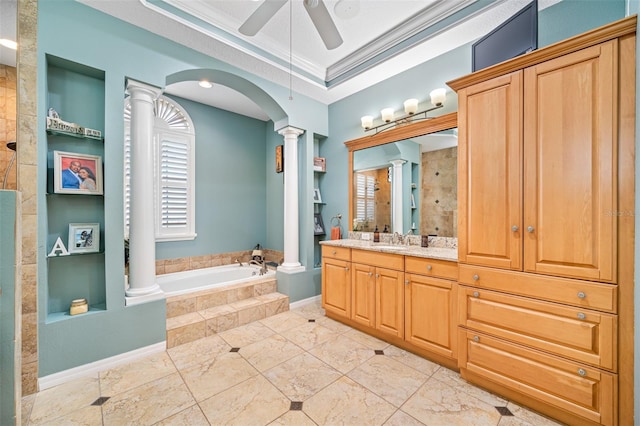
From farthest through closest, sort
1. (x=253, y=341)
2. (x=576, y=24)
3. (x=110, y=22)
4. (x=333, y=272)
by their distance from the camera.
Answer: (x=333, y=272) < (x=253, y=341) < (x=110, y=22) < (x=576, y=24)

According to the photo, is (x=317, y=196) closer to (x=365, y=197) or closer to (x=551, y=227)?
(x=365, y=197)

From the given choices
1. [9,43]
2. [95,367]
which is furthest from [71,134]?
[95,367]

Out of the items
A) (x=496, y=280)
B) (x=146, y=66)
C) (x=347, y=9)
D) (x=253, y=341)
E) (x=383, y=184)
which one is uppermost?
(x=347, y=9)

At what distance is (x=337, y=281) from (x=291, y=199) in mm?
1305

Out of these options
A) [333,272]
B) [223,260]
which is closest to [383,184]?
[333,272]

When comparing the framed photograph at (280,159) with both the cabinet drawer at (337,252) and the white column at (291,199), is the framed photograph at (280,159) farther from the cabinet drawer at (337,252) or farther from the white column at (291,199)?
the cabinet drawer at (337,252)

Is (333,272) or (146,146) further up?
(146,146)

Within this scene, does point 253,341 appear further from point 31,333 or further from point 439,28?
point 439,28

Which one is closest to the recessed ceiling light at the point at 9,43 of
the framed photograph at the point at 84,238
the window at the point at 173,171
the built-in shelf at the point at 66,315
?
the framed photograph at the point at 84,238

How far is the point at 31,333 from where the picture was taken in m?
1.86

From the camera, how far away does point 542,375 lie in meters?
1.61

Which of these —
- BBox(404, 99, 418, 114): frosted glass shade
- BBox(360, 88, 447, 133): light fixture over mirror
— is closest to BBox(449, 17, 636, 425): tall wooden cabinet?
BBox(360, 88, 447, 133): light fixture over mirror

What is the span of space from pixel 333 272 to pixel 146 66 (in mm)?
2807

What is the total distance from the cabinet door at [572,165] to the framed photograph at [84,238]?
3291mm
